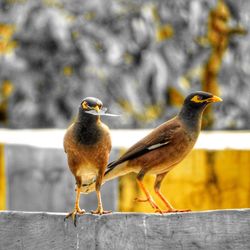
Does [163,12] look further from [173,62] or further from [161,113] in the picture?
[161,113]

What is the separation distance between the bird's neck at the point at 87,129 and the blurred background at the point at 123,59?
1111cm

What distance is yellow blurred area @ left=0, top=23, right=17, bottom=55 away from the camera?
19.0 m

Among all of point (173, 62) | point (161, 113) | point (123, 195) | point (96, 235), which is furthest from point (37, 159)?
point (173, 62)

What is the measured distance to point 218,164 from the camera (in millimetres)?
9992

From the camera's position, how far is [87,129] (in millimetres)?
5992

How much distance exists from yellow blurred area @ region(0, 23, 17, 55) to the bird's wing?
12.4m

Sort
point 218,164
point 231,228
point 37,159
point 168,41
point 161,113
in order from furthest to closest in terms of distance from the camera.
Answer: point 168,41 → point 161,113 → point 37,159 → point 218,164 → point 231,228

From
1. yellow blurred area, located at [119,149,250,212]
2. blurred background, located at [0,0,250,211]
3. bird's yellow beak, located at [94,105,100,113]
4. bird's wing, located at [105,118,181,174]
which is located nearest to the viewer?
bird's yellow beak, located at [94,105,100,113]

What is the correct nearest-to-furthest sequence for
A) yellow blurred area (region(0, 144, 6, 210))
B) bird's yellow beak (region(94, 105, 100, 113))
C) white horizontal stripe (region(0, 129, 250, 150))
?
bird's yellow beak (region(94, 105, 100, 113)), white horizontal stripe (region(0, 129, 250, 150)), yellow blurred area (region(0, 144, 6, 210))

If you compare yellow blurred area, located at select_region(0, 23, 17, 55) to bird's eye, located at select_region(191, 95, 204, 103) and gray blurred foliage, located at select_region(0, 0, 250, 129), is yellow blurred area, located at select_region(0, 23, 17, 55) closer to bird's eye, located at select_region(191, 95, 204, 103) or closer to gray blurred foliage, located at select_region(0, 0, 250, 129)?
gray blurred foliage, located at select_region(0, 0, 250, 129)

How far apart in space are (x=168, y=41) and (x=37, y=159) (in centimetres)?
920

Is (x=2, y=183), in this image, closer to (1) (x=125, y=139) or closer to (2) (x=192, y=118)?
(1) (x=125, y=139)

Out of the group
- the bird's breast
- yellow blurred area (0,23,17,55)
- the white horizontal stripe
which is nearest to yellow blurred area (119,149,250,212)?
the white horizontal stripe

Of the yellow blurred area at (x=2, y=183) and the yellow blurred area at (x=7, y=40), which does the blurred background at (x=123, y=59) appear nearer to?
the yellow blurred area at (x=7, y=40)
